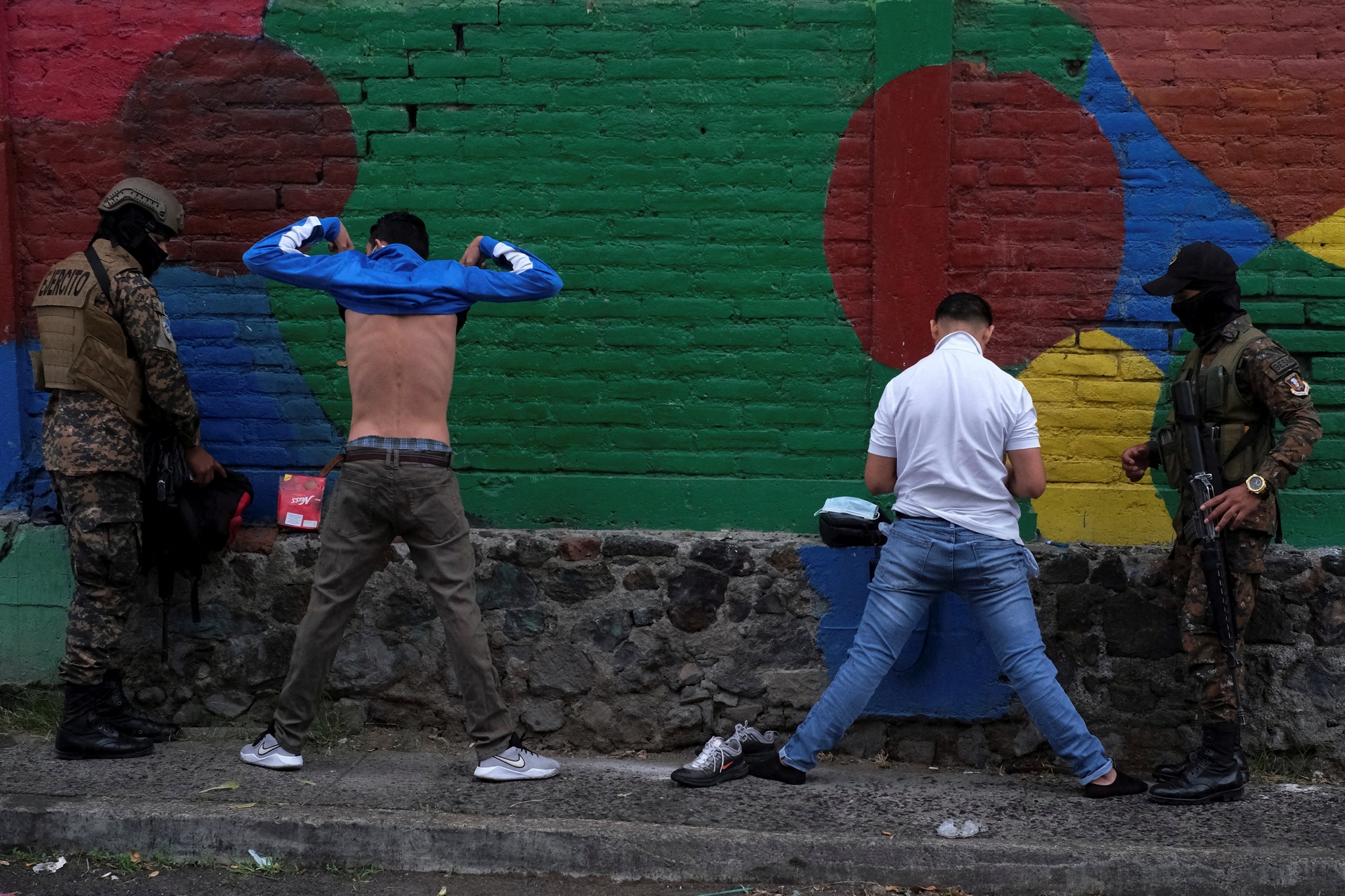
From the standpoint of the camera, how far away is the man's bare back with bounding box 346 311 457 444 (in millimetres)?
4277

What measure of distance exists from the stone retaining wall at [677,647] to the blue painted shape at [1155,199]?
3.52 feet

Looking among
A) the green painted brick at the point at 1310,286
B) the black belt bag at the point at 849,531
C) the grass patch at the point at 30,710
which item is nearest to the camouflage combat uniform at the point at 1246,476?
the green painted brick at the point at 1310,286

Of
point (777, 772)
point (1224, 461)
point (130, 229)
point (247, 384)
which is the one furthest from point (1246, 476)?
point (130, 229)

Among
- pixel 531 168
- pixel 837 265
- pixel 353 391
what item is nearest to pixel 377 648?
pixel 353 391

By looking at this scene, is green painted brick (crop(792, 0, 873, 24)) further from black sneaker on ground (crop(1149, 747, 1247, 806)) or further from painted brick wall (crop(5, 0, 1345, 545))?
black sneaker on ground (crop(1149, 747, 1247, 806))

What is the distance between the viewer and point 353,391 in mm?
4363

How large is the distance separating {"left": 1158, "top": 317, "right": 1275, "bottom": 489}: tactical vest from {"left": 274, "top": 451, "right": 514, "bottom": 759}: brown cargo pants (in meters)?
2.60

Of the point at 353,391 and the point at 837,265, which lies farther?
the point at 837,265

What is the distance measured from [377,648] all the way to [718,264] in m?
2.10

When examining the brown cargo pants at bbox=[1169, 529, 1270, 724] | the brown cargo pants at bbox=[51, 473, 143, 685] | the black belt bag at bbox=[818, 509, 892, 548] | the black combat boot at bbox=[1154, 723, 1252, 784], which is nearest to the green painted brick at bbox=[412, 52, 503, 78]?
the brown cargo pants at bbox=[51, 473, 143, 685]

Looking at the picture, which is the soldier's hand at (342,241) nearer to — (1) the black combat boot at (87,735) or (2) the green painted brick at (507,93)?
(2) the green painted brick at (507,93)

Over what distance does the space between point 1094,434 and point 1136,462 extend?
13.0 inches

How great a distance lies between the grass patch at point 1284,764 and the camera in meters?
4.62

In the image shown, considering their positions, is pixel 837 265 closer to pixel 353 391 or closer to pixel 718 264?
pixel 718 264
